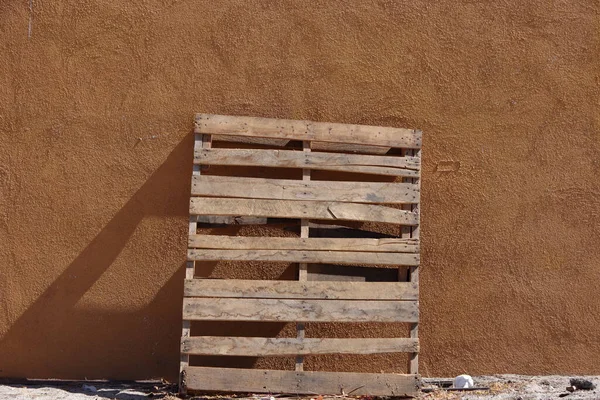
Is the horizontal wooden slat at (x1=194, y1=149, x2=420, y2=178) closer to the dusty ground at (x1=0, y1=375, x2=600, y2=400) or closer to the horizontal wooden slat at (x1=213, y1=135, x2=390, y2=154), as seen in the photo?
the horizontal wooden slat at (x1=213, y1=135, x2=390, y2=154)

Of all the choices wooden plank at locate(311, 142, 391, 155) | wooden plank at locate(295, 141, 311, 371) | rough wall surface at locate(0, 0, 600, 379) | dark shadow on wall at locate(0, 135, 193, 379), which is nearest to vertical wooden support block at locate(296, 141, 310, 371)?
wooden plank at locate(295, 141, 311, 371)

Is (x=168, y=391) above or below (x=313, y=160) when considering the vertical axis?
below

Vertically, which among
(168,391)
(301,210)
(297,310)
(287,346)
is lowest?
(168,391)

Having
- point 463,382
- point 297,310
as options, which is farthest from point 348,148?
point 463,382

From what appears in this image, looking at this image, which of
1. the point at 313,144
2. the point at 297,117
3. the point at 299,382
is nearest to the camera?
the point at 299,382

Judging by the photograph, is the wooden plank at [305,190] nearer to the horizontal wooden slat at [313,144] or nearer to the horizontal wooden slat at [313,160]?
the horizontal wooden slat at [313,160]

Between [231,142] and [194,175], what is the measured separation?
40 cm

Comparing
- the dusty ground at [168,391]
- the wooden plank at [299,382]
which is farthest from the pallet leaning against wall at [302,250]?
the dusty ground at [168,391]

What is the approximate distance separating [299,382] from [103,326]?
4.68ft

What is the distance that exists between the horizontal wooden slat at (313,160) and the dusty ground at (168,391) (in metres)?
1.52

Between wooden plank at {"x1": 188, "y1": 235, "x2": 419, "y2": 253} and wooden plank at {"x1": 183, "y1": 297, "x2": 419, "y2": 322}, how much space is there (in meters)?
0.35

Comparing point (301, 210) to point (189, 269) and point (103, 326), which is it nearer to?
point (189, 269)

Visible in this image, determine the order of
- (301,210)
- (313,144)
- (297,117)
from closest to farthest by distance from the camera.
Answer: (301,210), (313,144), (297,117)

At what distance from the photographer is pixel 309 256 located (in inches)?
196
